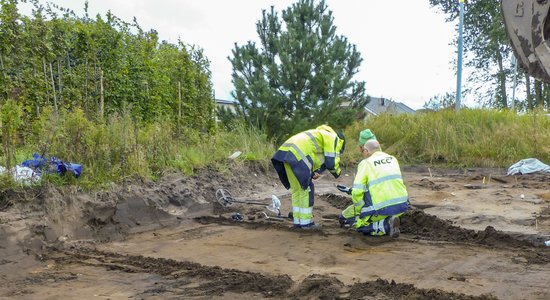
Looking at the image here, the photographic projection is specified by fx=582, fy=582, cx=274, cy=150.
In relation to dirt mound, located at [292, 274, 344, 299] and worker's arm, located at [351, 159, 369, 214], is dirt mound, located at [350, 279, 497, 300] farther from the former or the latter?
worker's arm, located at [351, 159, 369, 214]

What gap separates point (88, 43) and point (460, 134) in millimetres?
11466

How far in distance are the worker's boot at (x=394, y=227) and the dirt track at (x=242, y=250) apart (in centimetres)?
12

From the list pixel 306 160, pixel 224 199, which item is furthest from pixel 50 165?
pixel 306 160

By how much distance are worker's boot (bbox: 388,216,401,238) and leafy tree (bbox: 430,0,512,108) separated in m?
24.5

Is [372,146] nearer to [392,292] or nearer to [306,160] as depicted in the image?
[306,160]

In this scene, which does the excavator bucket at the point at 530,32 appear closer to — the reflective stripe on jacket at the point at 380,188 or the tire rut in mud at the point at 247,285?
the tire rut in mud at the point at 247,285

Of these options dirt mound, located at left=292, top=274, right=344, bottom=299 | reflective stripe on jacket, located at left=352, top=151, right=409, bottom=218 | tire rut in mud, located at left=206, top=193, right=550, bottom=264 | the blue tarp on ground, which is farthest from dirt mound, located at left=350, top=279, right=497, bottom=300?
the blue tarp on ground

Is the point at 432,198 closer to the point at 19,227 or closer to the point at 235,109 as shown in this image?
the point at 235,109

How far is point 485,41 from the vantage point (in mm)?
36156

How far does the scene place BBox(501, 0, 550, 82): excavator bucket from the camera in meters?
2.38

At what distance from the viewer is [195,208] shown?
33.6 ft

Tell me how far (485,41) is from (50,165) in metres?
32.8

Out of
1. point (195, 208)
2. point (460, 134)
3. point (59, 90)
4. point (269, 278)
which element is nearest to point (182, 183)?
point (195, 208)

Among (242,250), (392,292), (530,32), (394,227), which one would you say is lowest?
(392,292)
